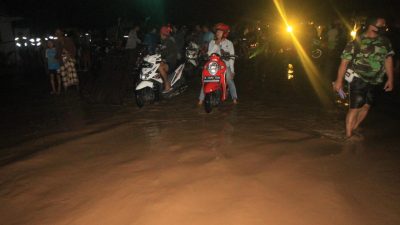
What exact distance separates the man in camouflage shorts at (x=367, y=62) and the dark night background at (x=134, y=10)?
465 inches

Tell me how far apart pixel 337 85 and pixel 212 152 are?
7.13ft

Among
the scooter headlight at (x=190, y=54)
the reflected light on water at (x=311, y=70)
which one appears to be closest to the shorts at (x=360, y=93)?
A: the reflected light on water at (x=311, y=70)

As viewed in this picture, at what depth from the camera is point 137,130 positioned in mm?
7305

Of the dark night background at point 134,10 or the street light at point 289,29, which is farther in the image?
the street light at point 289,29

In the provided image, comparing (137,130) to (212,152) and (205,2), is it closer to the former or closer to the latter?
(212,152)

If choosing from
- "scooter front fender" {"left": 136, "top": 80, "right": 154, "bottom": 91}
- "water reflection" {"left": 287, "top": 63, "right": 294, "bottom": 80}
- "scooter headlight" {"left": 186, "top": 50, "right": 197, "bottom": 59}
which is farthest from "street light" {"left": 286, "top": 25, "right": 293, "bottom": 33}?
"scooter front fender" {"left": 136, "top": 80, "right": 154, "bottom": 91}

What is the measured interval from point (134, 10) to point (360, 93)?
21.6 meters

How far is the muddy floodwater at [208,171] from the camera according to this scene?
12.7 feet

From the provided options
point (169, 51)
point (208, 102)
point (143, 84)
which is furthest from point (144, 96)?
point (208, 102)

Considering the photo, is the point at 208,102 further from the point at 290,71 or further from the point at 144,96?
the point at 290,71

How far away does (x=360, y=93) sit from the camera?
588 cm

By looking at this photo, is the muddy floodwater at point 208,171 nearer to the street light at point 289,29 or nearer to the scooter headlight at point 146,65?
the scooter headlight at point 146,65

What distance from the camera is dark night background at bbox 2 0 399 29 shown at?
21.7 m

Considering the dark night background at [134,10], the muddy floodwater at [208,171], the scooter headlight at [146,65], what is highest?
the dark night background at [134,10]
